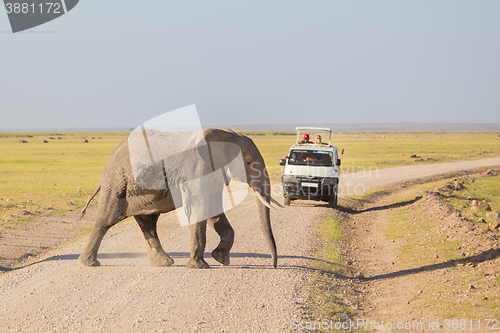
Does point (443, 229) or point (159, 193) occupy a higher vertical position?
point (159, 193)

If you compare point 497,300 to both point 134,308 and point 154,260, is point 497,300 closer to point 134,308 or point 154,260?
point 134,308

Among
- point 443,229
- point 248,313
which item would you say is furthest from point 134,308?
point 443,229

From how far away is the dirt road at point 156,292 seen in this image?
595 centimetres

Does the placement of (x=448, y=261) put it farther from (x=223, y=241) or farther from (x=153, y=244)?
(x=153, y=244)

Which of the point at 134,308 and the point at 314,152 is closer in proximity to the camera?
the point at 134,308

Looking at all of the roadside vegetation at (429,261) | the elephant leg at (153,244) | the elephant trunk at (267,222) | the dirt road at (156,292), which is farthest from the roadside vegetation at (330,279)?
the elephant leg at (153,244)

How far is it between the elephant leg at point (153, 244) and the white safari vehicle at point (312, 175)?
762 cm

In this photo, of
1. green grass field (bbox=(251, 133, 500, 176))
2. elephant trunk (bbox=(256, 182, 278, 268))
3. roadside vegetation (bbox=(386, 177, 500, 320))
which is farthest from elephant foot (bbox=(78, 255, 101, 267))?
green grass field (bbox=(251, 133, 500, 176))

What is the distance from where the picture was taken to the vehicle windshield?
653 inches

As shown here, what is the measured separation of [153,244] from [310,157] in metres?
9.29

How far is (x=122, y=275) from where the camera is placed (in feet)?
26.5

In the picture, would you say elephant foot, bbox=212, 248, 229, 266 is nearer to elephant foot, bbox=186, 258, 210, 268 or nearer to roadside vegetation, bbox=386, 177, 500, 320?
elephant foot, bbox=186, 258, 210, 268

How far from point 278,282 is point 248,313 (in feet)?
5.13

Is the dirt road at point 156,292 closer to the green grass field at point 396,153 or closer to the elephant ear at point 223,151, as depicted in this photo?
the elephant ear at point 223,151
